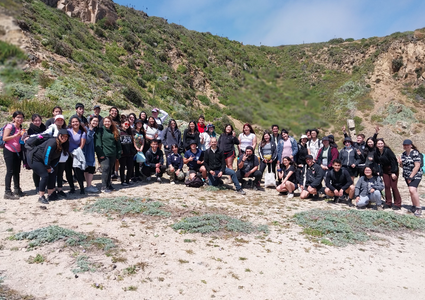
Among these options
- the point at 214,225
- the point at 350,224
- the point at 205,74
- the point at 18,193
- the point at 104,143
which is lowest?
the point at 350,224

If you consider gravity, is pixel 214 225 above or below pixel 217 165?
below

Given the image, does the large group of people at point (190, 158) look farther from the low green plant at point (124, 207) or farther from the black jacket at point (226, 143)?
the low green plant at point (124, 207)

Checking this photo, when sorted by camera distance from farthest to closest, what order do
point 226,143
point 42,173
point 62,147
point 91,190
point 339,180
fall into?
1. point 226,143
2. point 339,180
3. point 91,190
4. point 62,147
5. point 42,173

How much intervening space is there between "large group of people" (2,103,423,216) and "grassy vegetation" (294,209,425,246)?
92cm

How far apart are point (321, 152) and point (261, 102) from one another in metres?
7.27

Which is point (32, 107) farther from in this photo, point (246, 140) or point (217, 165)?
point (246, 140)

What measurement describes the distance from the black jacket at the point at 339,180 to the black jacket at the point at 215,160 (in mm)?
2973

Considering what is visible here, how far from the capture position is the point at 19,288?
3133mm

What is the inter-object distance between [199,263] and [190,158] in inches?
188

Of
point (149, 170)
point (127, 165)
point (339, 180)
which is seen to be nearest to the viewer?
point (339, 180)

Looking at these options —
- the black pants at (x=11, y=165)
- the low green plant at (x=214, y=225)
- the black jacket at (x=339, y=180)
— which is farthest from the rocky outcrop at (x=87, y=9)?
the black jacket at (x=339, y=180)

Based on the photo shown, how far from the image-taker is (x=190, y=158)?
8.56 meters

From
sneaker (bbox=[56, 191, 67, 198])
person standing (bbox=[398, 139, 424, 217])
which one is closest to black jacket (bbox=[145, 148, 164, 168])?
sneaker (bbox=[56, 191, 67, 198])

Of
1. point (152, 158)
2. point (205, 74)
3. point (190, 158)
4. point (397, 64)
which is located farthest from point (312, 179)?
point (397, 64)
